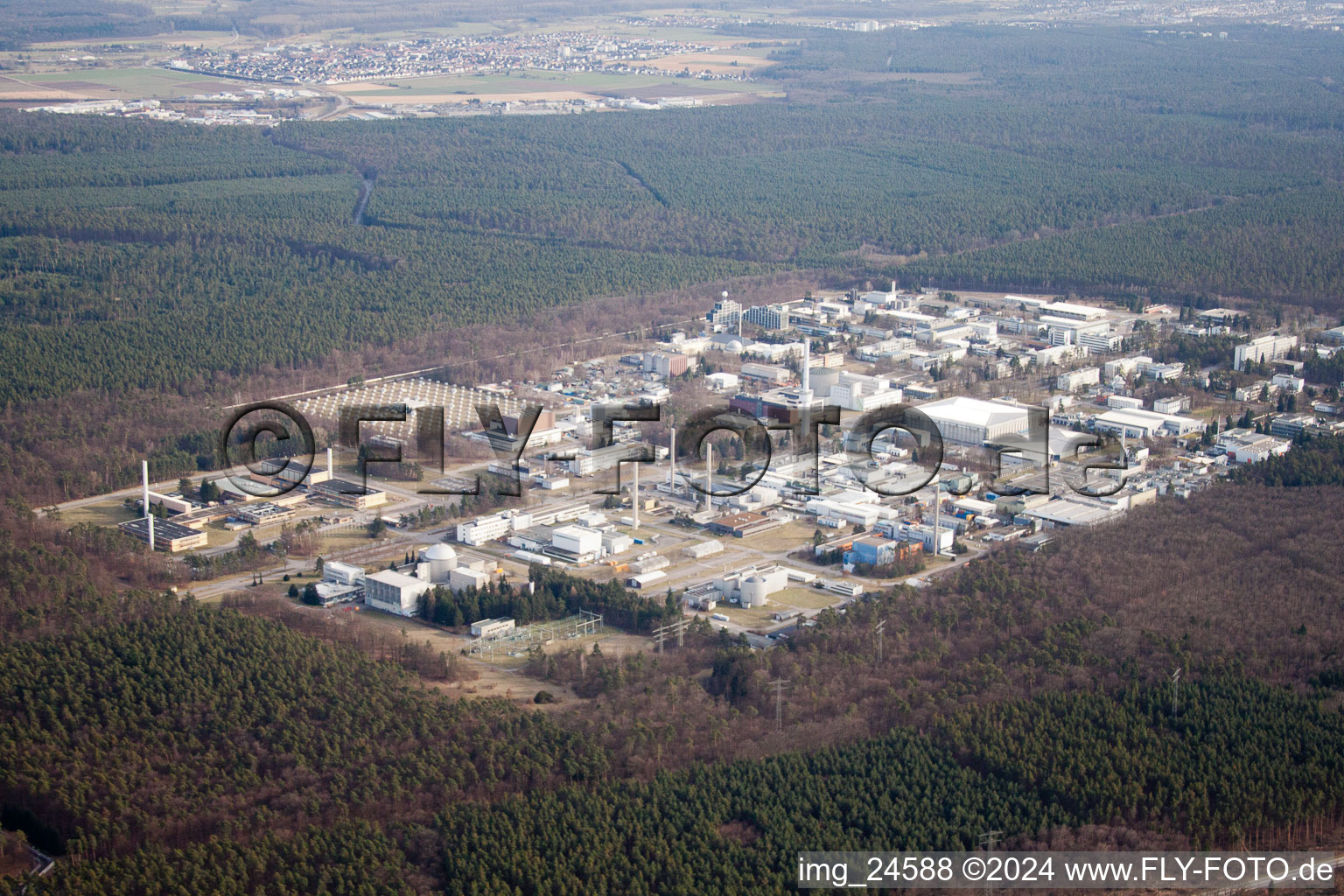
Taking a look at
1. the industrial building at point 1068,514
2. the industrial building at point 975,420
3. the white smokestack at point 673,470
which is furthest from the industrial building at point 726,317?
the industrial building at point 1068,514

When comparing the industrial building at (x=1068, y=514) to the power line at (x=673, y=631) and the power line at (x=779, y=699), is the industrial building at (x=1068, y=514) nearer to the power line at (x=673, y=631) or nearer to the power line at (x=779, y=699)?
the power line at (x=673, y=631)

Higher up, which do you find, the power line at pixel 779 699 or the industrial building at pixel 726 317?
the industrial building at pixel 726 317

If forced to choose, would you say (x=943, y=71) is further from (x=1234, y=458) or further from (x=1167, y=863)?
(x=1167, y=863)

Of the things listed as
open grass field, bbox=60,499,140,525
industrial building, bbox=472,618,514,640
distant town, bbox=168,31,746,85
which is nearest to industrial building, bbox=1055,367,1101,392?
industrial building, bbox=472,618,514,640

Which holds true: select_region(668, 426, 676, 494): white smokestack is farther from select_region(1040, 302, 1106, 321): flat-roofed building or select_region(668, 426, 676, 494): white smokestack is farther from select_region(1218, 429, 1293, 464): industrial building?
select_region(1040, 302, 1106, 321): flat-roofed building

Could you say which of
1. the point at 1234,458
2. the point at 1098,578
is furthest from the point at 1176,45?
the point at 1098,578

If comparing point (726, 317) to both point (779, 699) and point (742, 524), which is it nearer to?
point (742, 524)
